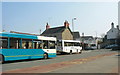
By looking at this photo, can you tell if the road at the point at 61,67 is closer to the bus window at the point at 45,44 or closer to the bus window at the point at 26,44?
the bus window at the point at 26,44

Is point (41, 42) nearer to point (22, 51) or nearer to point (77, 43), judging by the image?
point (22, 51)

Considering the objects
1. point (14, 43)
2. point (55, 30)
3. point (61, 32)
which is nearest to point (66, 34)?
point (61, 32)

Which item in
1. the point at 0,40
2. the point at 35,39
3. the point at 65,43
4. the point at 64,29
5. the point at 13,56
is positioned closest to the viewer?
the point at 0,40

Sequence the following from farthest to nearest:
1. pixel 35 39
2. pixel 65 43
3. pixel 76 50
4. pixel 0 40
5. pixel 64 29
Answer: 1. pixel 64 29
2. pixel 76 50
3. pixel 65 43
4. pixel 35 39
5. pixel 0 40

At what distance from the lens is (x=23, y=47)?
2222cm

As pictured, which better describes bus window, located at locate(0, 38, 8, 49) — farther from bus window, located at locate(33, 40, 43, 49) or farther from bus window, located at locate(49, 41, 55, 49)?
bus window, located at locate(49, 41, 55, 49)

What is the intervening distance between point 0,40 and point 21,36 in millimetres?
3099

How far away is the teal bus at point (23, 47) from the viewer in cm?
1977

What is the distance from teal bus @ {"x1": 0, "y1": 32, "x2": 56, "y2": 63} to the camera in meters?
19.8

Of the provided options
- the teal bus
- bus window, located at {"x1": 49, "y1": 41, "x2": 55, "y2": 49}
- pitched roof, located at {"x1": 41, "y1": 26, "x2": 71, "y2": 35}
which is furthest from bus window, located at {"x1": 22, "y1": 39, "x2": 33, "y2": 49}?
pitched roof, located at {"x1": 41, "y1": 26, "x2": 71, "y2": 35}

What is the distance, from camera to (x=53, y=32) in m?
76.5

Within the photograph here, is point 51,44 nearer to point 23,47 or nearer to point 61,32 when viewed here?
point 23,47

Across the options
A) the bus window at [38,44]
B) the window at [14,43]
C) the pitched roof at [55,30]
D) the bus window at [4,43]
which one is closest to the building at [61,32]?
the pitched roof at [55,30]

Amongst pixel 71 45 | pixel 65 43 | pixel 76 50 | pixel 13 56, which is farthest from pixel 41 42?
pixel 76 50
